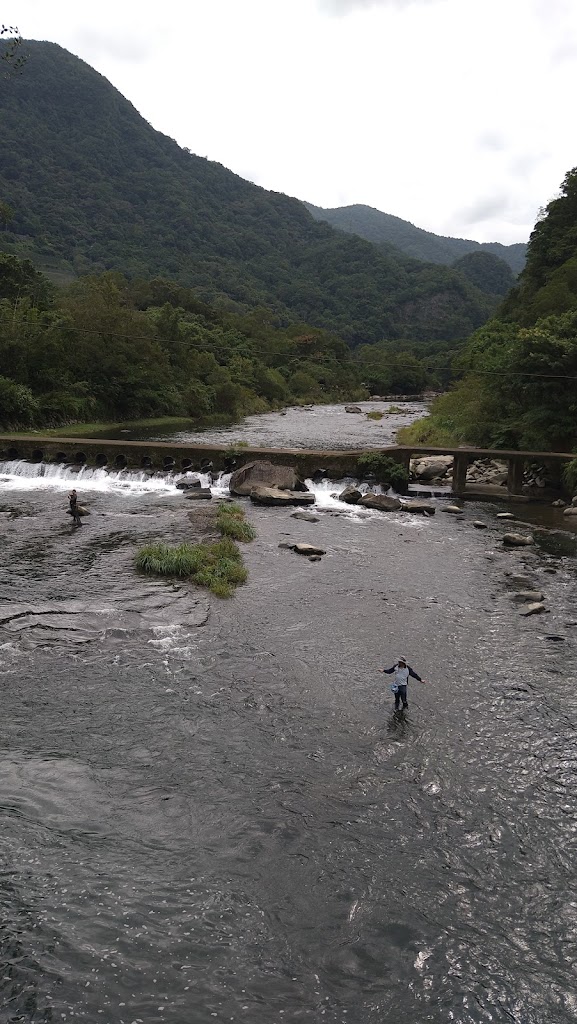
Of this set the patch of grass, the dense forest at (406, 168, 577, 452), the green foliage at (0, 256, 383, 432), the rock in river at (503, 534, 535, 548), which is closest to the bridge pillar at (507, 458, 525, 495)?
the dense forest at (406, 168, 577, 452)

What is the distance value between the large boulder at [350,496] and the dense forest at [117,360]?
73.9ft

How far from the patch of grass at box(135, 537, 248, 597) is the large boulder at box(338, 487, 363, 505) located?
35.3ft

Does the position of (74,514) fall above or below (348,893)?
above

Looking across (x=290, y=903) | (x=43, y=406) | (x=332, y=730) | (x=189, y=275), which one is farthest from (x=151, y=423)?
(x=189, y=275)

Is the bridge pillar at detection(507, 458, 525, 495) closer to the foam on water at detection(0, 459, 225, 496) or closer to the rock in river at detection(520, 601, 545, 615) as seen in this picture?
the foam on water at detection(0, 459, 225, 496)

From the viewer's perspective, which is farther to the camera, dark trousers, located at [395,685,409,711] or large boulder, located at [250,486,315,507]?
large boulder, located at [250,486,315,507]

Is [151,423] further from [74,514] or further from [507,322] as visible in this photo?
[507,322]

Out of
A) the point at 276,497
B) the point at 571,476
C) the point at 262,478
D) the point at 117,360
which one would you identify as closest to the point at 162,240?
the point at 117,360

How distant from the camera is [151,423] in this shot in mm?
52625

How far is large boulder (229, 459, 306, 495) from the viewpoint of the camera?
93.3ft

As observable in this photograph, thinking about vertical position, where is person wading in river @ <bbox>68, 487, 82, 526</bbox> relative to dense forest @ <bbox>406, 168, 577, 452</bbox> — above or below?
below

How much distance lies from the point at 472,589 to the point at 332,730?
844 centimetres

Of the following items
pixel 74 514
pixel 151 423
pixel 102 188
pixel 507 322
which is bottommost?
pixel 74 514

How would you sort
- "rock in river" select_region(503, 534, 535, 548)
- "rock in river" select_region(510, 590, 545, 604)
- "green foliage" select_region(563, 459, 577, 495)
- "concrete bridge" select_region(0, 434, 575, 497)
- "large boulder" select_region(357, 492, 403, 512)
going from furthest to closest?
"concrete bridge" select_region(0, 434, 575, 497) < "green foliage" select_region(563, 459, 577, 495) < "large boulder" select_region(357, 492, 403, 512) < "rock in river" select_region(503, 534, 535, 548) < "rock in river" select_region(510, 590, 545, 604)
